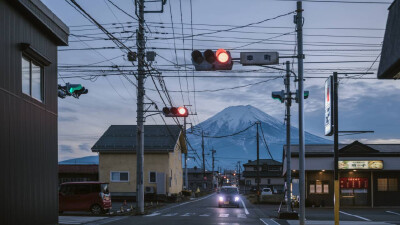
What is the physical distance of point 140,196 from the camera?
2805cm

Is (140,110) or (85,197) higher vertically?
(140,110)

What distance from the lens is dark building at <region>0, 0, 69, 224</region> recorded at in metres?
12.8

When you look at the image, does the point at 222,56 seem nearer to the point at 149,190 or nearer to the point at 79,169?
Result: the point at 149,190

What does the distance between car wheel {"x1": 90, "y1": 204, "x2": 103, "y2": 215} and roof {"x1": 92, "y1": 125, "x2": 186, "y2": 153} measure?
20.2 m

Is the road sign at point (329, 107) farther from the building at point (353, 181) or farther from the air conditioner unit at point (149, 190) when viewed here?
the air conditioner unit at point (149, 190)

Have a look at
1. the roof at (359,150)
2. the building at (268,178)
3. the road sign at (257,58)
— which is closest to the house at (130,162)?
the roof at (359,150)

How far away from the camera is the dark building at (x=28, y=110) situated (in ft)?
42.0

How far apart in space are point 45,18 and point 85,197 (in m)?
15.5

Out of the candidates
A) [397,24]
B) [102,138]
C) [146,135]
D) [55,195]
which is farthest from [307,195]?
[397,24]

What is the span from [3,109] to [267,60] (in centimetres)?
707

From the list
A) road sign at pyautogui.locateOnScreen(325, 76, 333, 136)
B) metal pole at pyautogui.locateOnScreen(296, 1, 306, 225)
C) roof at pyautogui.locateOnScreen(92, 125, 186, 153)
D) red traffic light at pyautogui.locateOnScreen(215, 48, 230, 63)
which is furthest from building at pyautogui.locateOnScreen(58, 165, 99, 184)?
red traffic light at pyautogui.locateOnScreen(215, 48, 230, 63)

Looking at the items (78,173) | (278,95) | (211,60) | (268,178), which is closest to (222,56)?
(211,60)

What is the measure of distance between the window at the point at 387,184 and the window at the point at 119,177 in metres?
22.4

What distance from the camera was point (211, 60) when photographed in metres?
12.9
